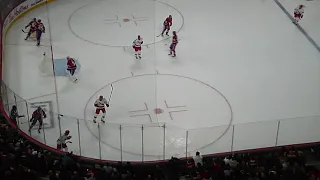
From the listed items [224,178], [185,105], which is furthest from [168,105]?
[224,178]

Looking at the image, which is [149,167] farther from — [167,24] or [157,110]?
[167,24]

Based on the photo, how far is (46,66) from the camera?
36.5ft

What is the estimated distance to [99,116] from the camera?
9352 mm

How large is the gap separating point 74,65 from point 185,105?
2657mm

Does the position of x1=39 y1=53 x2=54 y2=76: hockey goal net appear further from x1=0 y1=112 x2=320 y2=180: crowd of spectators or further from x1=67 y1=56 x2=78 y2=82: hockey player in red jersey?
x1=0 y1=112 x2=320 y2=180: crowd of spectators

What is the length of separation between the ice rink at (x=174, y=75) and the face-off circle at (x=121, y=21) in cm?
3

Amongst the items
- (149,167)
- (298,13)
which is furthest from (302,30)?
(149,167)

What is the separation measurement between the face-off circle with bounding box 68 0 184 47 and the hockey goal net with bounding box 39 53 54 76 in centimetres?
142

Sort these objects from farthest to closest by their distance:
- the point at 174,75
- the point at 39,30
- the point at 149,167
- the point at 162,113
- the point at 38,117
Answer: the point at 39,30
the point at 174,75
the point at 162,113
the point at 38,117
the point at 149,167

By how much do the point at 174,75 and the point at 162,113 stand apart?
1.67 m

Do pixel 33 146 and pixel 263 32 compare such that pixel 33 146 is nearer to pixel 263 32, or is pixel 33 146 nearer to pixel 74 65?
pixel 74 65

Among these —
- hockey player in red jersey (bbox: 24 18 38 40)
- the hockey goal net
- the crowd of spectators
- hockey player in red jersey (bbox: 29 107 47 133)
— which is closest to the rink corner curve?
hockey player in red jersey (bbox: 24 18 38 40)

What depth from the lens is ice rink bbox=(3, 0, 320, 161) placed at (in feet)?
27.1

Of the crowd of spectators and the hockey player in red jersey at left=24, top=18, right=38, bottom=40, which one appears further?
the hockey player in red jersey at left=24, top=18, right=38, bottom=40
